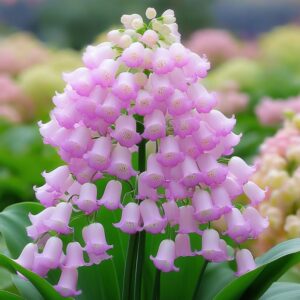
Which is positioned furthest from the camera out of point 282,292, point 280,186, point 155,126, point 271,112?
point 271,112

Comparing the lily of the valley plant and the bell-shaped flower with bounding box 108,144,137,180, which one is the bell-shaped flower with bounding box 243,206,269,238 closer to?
the lily of the valley plant

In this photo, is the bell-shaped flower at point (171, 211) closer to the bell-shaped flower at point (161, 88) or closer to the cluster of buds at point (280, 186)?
the bell-shaped flower at point (161, 88)

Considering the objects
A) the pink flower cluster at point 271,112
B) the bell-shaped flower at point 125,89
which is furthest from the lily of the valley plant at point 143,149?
the pink flower cluster at point 271,112

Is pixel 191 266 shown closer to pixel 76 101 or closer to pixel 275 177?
pixel 76 101

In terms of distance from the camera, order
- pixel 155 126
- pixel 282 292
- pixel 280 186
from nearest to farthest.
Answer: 1. pixel 155 126
2. pixel 282 292
3. pixel 280 186

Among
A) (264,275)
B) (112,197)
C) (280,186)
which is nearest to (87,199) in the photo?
(112,197)

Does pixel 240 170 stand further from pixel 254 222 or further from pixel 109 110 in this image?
pixel 109 110

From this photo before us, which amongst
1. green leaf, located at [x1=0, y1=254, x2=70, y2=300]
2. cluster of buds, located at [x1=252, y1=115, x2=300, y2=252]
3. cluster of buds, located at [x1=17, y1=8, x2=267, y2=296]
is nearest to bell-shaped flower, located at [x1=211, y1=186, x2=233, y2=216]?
cluster of buds, located at [x1=17, y1=8, x2=267, y2=296]
